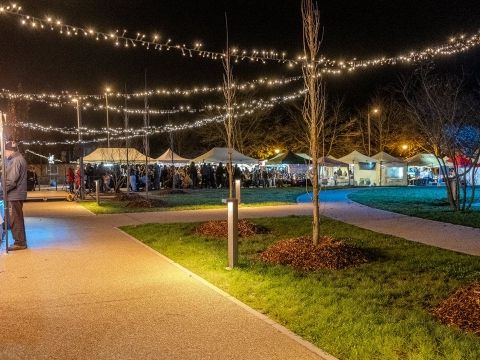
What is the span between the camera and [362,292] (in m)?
7.10

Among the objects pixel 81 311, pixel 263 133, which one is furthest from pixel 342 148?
pixel 81 311

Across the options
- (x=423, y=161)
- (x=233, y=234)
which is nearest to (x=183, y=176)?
(x=423, y=161)

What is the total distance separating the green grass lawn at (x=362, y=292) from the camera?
5.06 m

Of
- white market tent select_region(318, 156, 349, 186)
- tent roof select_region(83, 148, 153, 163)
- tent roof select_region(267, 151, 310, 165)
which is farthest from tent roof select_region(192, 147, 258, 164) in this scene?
white market tent select_region(318, 156, 349, 186)

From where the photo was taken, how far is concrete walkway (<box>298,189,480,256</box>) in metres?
11.2

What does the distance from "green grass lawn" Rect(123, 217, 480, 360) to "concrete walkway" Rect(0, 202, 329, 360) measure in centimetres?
37

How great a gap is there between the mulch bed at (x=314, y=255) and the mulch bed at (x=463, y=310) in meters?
2.70

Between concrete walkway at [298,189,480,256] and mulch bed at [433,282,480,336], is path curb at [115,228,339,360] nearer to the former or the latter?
mulch bed at [433,282,480,336]

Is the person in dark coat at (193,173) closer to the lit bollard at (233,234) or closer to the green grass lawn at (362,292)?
the green grass lawn at (362,292)

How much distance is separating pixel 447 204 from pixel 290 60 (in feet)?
27.5

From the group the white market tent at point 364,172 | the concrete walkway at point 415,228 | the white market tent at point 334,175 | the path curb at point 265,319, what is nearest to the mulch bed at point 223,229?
the concrete walkway at point 415,228

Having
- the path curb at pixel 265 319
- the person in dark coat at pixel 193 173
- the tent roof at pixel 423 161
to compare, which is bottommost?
the path curb at pixel 265 319

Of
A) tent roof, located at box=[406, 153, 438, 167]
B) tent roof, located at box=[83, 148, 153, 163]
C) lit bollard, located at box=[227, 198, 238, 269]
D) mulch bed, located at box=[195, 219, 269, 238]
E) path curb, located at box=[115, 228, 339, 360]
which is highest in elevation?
tent roof, located at box=[83, 148, 153, 163]

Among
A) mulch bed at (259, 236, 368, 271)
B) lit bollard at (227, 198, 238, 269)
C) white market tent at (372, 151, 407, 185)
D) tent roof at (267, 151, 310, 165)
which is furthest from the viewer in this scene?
white market tent at (372, 151, 407, 185)
